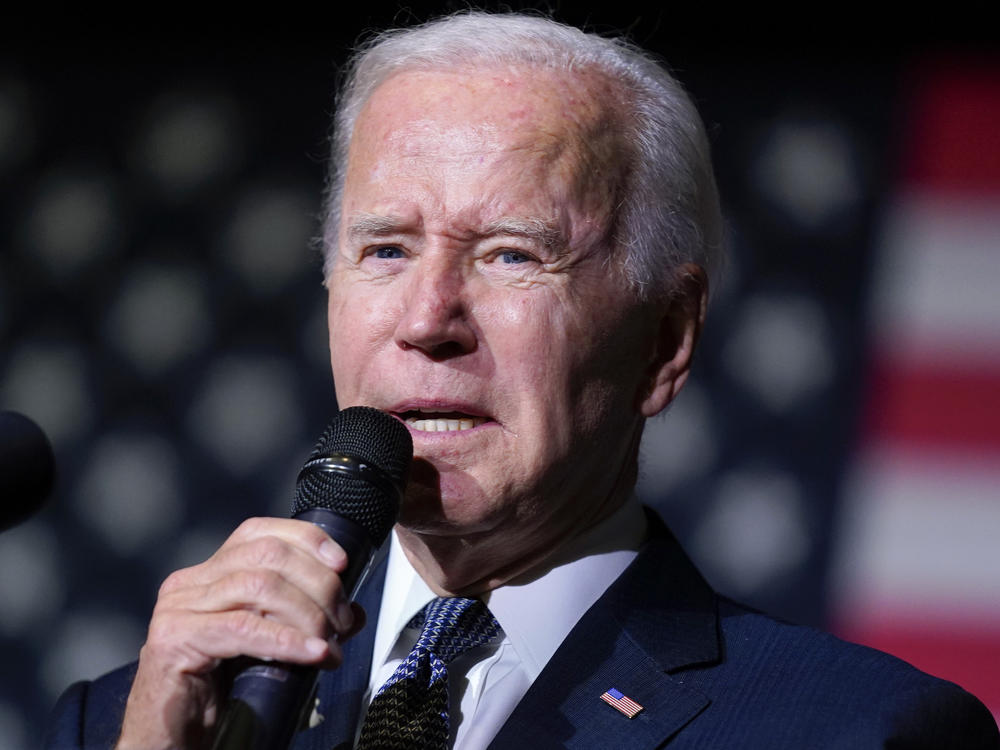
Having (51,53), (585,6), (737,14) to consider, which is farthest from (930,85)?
(51,53)

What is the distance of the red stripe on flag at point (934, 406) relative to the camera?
2389 millimetres

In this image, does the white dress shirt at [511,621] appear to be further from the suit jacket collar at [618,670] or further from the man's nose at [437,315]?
the man's nose at [437,315]

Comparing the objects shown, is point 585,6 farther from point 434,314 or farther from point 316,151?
point 434,314

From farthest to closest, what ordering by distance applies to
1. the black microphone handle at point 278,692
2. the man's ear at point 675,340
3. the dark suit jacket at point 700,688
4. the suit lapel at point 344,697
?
1. the man's ear at point 675,340
2. the suit lapel at point 344,697
3. the dark suit jacket at point 700,688
4. the black microphone handle at point 278,692

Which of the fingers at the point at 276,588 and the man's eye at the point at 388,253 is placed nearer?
the fingers at the point at 276,588

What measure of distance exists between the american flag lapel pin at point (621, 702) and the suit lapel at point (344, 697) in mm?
300

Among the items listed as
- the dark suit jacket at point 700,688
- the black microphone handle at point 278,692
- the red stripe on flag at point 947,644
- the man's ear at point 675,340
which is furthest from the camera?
the red stripe on flag at point 947,644

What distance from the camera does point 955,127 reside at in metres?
2.41

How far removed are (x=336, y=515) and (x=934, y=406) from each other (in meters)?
1.65

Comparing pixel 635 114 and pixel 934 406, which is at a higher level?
pixel 635 114

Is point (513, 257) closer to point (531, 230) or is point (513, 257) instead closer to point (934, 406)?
point (531, 230)

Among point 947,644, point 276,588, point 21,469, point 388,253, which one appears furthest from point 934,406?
point 21,469

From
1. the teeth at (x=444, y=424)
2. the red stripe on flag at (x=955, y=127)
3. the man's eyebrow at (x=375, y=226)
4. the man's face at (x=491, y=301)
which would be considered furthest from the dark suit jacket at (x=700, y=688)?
the red stripe on flag at (x=955, y=127)

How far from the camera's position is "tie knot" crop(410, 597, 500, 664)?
1.42 m
